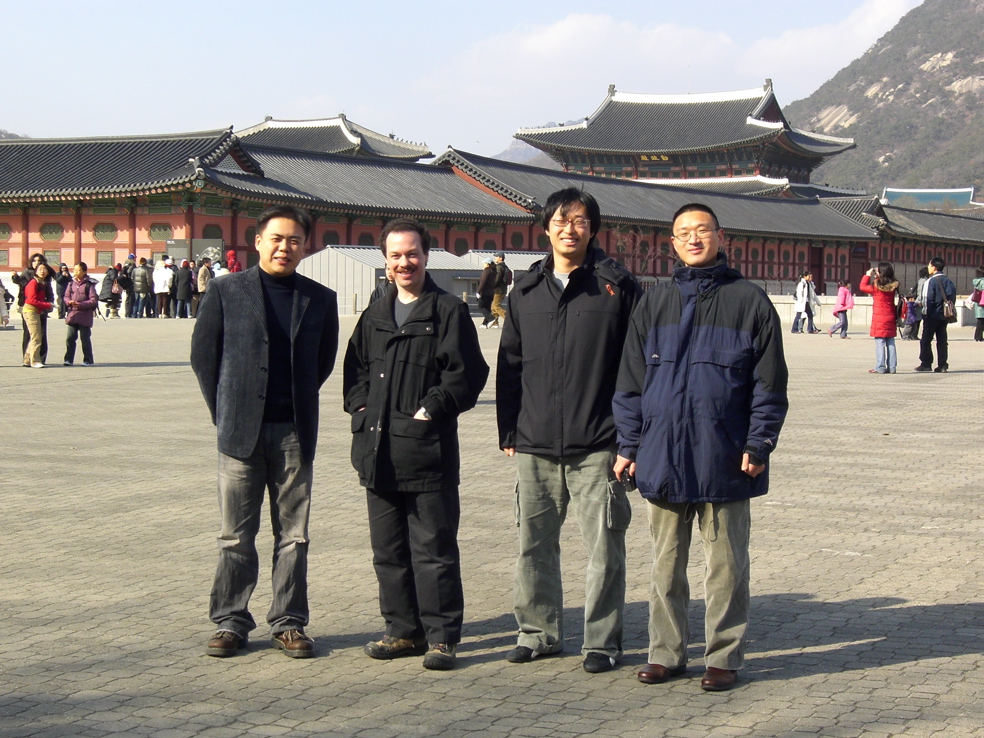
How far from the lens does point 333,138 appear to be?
167ft

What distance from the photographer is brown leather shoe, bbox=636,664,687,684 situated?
444 centimetres

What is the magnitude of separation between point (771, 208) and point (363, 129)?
19051 mm

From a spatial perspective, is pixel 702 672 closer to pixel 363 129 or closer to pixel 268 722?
pixel 268 722

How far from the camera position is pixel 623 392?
4.52 m

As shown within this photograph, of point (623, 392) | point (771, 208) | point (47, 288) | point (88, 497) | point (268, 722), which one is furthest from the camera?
point (771, 208)

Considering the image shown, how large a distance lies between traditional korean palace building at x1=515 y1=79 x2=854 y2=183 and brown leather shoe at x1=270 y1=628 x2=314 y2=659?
55702 millimetres

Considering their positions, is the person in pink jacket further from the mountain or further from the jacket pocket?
the mountain

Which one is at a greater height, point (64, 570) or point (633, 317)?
point (633, 317)

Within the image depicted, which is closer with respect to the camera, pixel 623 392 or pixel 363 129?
pixel 623 392

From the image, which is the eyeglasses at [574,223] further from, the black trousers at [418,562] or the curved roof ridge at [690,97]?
the curved roof ridge at [690,97]

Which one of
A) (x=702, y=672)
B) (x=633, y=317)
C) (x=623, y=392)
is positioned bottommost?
(x=702, y=672)

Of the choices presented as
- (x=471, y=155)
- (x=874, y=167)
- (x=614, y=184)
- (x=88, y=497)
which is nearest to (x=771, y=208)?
(x=614, y=184)

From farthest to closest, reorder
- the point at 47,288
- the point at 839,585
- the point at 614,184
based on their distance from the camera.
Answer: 1. the point at 614,184
2. the point at 47,288
3. the point at 839,585

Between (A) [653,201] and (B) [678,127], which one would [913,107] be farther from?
(A) [653,201]
